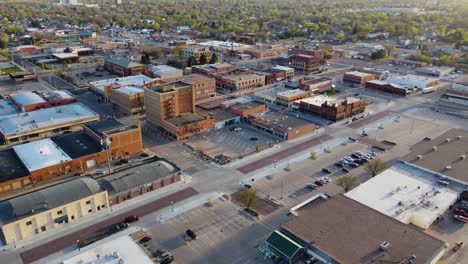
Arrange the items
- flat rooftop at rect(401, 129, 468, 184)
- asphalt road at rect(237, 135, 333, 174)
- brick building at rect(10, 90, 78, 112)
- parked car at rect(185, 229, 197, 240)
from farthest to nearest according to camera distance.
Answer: brick building at rect(10, 90, 78, 112)
asphalt road at rect(237, 135, 333, 174)
flat rooftop at rect(401, 129, 468, 184)
parked car at rect(185, 229, 197, 240)

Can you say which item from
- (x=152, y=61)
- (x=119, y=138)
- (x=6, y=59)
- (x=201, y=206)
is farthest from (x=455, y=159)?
(x=6, y=59)

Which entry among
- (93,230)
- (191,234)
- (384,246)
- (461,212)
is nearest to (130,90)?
(93,230)

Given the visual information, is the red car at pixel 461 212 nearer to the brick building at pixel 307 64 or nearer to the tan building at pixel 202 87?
the tan building at pixel 202 87

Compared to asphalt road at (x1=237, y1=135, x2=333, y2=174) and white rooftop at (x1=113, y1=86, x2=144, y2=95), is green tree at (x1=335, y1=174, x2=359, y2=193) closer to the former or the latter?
asphalt road at (x1=237, y1=135, x2=333, y2=174)

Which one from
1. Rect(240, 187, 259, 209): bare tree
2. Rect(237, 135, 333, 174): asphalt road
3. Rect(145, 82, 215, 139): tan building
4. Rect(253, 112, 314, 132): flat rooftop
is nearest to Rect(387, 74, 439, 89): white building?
Rect(253, 112, 314, 132): flat rooftop

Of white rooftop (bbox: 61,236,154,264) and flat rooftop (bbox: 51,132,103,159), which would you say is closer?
white rooftop (bbox: 61,236,154,264)

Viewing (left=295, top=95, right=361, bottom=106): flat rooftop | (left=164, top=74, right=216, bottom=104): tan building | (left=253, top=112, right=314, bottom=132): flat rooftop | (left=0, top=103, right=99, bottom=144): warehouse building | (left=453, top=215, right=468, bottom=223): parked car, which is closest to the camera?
(left=453, top=215, right=468, bottom=223): parked car

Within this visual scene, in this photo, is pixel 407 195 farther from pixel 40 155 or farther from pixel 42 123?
pixel 42 123
